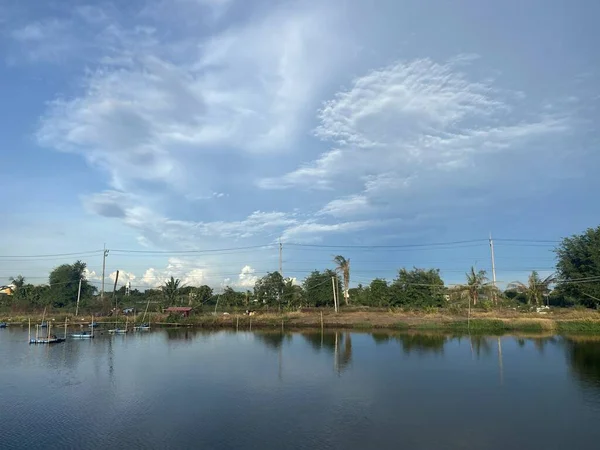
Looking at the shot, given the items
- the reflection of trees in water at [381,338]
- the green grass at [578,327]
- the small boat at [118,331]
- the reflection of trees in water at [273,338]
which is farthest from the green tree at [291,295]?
the green grass at [578,327]

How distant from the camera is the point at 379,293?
4372cm

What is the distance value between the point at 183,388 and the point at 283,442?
23.4 ft

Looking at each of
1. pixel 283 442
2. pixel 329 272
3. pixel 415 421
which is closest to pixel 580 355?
pixel 415 421

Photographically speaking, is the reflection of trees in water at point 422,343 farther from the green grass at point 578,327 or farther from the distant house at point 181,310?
the distant house at point 181,310

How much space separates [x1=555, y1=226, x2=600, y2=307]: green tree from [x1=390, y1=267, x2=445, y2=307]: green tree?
9.92 metres

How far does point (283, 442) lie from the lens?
11.4 meters

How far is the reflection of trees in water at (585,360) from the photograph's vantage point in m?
17.7

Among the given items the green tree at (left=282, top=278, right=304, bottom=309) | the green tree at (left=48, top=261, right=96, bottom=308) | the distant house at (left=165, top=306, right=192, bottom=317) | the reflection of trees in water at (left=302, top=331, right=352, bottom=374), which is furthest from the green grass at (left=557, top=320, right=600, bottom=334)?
the green tree at (left=48, top=261, right=96, bottom=308)

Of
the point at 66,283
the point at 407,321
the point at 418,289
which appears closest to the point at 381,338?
the point at 407,321

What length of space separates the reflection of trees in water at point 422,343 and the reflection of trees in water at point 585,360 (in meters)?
6.47

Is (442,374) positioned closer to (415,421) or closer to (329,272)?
(415,421)

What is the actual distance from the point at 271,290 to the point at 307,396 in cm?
2890

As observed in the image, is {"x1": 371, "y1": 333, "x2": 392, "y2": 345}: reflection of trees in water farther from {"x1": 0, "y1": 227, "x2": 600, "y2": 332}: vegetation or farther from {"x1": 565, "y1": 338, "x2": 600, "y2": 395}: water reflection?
{"x1": 565, "y1": 338, "x2": 600, "y2": 395}: water reflection

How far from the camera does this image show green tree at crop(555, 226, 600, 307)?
34.9m
